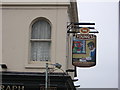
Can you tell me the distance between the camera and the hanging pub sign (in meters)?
15.7

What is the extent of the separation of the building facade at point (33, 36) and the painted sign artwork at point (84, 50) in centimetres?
64

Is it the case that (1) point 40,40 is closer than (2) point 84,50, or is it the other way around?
(1) point 40,40

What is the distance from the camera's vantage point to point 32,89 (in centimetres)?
1474

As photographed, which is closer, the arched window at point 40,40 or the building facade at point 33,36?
the building facade at point 33,36

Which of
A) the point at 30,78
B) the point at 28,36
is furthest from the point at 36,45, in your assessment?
the point at 30,78

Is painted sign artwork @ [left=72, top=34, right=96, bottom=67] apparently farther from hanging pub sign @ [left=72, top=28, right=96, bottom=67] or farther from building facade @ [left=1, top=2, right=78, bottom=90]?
building facade @ [left=1, top=2, right=78, bottom=90]

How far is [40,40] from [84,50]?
1.94 metres

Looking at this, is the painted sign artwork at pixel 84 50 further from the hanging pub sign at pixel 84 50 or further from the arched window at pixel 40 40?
the arched window at pixel 40 40

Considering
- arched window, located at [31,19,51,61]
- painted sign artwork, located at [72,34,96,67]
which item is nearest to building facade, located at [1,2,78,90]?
arched window, located at [31,19,51,61]

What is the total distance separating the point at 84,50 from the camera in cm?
1593

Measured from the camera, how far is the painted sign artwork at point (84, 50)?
15703 millimetres

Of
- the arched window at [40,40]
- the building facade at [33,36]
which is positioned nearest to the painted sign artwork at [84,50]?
the building facade at [33,36]

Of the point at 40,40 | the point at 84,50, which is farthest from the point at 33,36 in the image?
the point at 84,50

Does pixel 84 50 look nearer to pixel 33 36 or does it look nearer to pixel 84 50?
pixel 84 50
